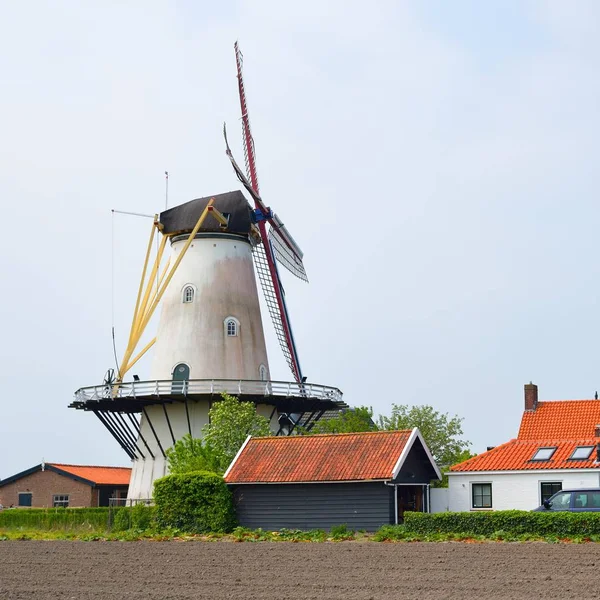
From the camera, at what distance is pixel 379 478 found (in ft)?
99.3

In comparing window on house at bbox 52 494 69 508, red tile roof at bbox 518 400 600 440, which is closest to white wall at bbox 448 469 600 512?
red tile roof at bbox 518 400 600 440

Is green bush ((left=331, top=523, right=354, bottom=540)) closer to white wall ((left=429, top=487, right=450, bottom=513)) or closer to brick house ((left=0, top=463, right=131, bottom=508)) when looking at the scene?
white wall ((left=429, top=487, right=450, bottom=513))

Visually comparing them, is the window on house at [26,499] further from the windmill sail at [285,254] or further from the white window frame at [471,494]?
the white window frame at [471,494]

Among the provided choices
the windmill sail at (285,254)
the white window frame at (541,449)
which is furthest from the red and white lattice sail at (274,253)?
the white window frame at (541,449)

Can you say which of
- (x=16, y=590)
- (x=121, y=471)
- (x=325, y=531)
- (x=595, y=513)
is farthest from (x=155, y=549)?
(x=121, y=471)

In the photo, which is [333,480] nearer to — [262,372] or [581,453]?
[581,453]

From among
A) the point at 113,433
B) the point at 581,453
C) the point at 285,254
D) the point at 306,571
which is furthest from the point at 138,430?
the point at 306,571

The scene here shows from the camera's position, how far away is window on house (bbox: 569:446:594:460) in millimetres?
31078

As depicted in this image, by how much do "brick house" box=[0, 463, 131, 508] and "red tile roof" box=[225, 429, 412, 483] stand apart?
16.4m

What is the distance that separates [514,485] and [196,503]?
8795 mm

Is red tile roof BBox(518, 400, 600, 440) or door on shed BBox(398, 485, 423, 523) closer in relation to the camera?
door on shed BBox(398, 485, 423, 523)

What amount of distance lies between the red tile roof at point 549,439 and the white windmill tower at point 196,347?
25.4 ft

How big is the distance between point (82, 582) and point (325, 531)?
11.9 metres

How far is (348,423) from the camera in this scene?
43.2 metres
